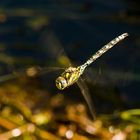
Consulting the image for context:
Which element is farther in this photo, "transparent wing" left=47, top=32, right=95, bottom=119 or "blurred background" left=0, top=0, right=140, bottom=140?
"blurred background" left=0, top=0, right=140, bottom=140

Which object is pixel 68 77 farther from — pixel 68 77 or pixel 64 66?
pixel 64 66

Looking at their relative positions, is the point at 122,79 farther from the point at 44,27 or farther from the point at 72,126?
the point at 44,27

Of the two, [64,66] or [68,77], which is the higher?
[64,66]

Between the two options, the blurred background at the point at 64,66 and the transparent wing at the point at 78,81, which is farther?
the blurred background at the point at 64,66

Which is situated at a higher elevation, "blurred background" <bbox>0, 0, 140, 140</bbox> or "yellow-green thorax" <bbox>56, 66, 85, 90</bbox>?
"blurred background" <bbox>0, 0, 140, 140</bbox>

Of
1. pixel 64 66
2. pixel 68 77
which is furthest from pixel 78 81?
pixel 64 66

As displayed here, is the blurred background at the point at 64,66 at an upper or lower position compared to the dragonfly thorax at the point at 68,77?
upper
